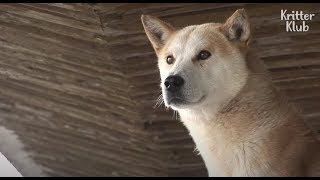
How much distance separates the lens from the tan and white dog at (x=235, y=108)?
4719 millimetres

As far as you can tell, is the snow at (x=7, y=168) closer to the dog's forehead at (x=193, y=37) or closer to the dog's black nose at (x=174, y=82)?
the dog's forehead at (x=193, y=37)

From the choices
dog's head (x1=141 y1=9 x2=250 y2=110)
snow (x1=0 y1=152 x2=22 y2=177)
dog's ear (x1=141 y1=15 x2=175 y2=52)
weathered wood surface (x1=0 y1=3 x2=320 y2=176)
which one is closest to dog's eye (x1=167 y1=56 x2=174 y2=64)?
dog's head (x1=141 y1=9 x2=250 y2=110)

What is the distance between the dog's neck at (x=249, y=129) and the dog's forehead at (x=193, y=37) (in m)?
0.40

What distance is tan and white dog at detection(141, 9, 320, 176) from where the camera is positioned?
15.5ft

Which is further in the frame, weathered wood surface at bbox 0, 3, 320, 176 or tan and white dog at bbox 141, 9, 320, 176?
weathered wood surface at bbox 0, 3, 320, 176

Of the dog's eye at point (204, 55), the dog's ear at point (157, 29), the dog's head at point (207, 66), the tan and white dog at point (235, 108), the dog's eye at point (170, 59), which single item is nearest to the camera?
the tan and white dog at point (235, 108)

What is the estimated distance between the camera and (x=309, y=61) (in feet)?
19.6

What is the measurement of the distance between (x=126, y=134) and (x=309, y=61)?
231cm

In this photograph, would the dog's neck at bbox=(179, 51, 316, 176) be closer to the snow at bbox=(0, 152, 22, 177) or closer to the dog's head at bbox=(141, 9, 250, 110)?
the dog's head at bbox=(141, 9, 250, 110)

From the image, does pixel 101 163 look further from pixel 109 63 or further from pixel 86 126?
pixel 109 63

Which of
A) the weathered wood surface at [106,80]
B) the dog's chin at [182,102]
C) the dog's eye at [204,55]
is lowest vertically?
the weathered wood surface at [106,80]

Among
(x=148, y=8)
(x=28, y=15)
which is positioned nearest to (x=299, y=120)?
(x=148, y=8)

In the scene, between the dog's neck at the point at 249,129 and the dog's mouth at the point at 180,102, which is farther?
the dog's mouth at the point at 180,102

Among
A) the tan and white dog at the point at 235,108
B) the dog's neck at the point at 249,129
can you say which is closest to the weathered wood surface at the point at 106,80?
the tan and white dog at the point at 235,108
